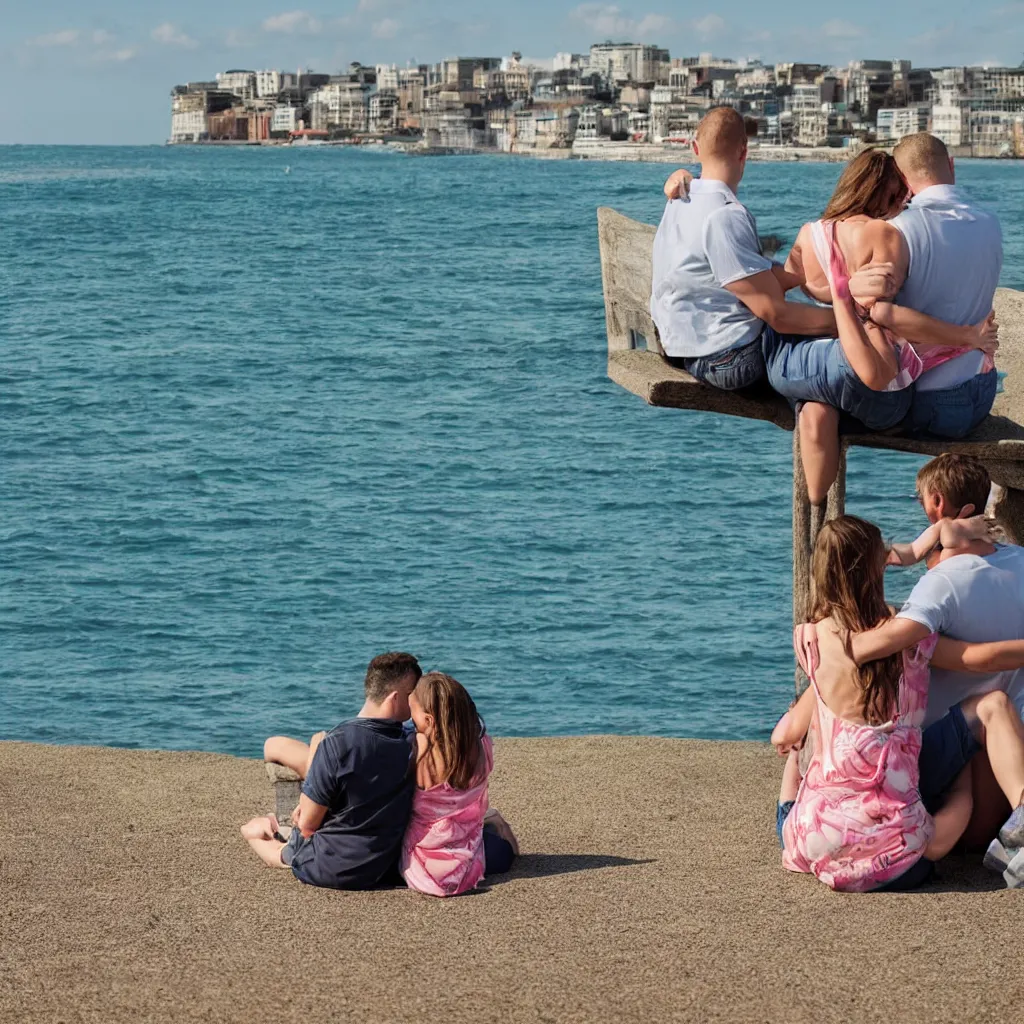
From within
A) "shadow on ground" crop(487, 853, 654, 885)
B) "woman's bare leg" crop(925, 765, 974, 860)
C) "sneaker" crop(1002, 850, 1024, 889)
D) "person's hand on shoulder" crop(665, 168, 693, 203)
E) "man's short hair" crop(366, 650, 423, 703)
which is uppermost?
"person's hand on shoulder" crop(665, 168, 693, 203)

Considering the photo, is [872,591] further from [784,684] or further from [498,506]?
[498,506]

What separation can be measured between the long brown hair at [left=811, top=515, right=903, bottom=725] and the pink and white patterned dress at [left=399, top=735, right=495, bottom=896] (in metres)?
1.32

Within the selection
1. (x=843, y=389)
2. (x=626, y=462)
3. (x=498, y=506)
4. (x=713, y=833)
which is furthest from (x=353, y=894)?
(x=626, y=462)

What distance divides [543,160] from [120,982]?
159 m

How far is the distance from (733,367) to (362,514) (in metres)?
16.1

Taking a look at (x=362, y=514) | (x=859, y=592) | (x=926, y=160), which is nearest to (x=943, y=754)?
(x=859, y=592)

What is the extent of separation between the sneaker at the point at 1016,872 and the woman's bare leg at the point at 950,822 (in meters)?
0.19

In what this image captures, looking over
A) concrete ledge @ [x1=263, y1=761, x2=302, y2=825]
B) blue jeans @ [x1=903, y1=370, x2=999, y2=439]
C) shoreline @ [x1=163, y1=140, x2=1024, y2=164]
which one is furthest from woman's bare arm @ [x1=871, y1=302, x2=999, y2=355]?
shoreline @ [x1=163, y1=140, x2=1024, y2=164]

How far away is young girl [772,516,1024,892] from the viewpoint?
558cm

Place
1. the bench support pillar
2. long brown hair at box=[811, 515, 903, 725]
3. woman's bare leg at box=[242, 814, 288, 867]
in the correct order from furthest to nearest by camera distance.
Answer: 1. woman's bare leg at box=[242, 814, 288, 867]
2. the bench support pillar
3. long brown hair at box=[811, 515, 903, 725]

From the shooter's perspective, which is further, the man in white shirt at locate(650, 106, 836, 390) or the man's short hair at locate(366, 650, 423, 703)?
the man's short hair at locate(366, 650, 423, 703)

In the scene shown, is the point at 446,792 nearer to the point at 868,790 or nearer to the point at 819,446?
the point at 868,790

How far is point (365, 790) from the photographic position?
19.5ft

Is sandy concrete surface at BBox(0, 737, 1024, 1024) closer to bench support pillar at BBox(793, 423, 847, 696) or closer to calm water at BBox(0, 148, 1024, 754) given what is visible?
bench support pillar at BBox(793, 423, 847, 696)
